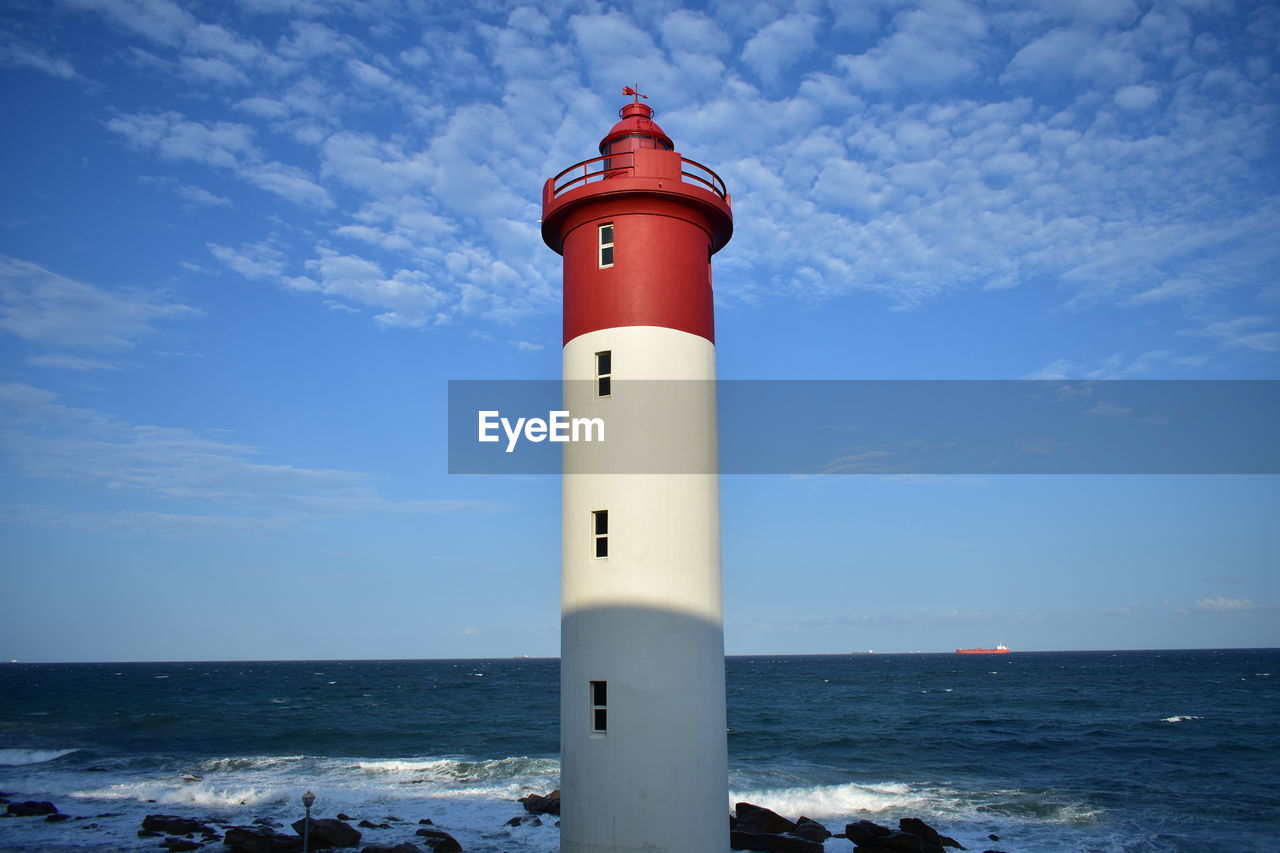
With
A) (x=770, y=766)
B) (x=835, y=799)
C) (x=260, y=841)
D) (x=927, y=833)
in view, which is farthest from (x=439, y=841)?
(x=770, y=766)

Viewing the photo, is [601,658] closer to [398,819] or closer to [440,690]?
[398,819]

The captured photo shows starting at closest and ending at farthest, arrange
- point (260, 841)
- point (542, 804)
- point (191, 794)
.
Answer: point (260, 841)
point (542, 804)
point (191, 794)

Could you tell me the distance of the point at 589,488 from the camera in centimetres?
1067

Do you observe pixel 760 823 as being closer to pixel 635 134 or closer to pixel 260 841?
pixel 260 841

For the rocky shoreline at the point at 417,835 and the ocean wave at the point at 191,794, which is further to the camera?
the ocean wave at the point at 191,794

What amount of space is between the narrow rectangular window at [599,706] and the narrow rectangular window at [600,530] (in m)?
1.51

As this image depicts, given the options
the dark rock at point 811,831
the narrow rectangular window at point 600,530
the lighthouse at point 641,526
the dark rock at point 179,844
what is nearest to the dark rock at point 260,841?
the dark rock at point 179,844

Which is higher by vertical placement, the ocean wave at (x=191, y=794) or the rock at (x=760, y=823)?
the rock at (x=760, y=823)

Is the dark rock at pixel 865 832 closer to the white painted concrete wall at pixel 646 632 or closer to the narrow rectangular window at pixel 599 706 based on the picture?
the white painted concrete wall at pixel 646 632

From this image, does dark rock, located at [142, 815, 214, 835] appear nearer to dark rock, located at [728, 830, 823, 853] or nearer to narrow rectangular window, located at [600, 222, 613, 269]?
dark rock, located at [728, 830, 823, 853]

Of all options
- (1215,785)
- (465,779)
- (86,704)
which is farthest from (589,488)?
(86,704)

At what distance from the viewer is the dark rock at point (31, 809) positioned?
74.4 ft

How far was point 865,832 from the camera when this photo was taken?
1917 cm

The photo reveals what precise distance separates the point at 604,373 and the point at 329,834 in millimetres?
14555
